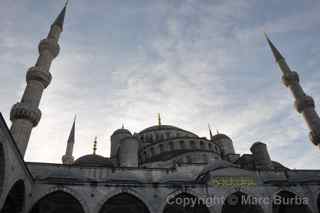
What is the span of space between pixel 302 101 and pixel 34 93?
21.4 metres

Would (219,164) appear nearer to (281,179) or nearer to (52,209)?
(281,179)

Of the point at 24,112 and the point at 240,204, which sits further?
the point at 240,204

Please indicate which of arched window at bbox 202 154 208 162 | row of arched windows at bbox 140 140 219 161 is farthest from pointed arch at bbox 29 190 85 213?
arched window at bbox 202 154 208 162

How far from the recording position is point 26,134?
16141 mm

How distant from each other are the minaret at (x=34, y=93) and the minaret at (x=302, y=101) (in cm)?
2060

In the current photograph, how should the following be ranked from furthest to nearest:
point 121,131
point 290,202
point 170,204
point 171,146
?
point 121,131 < point 171,146 < point 290,202 < point 170,204

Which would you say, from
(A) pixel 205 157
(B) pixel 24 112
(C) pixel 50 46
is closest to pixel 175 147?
(A) pixel 205 157

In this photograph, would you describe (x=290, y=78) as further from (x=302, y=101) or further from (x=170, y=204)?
(x=170, y=204)

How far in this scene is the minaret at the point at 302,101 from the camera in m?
21.5

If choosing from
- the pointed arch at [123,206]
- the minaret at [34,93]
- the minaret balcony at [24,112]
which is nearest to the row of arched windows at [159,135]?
the pointed arch at [123,206]

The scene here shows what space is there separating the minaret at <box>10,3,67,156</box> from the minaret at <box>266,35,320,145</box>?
20604 millimetres

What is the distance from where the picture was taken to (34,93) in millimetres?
17797

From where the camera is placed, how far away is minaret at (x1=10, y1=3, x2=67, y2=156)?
1606cm

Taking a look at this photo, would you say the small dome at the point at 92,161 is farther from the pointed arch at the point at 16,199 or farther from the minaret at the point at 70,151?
the pointed arch at the point at 16,199
